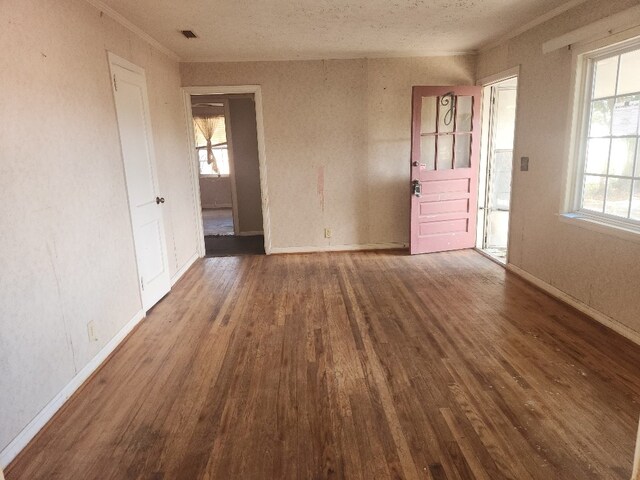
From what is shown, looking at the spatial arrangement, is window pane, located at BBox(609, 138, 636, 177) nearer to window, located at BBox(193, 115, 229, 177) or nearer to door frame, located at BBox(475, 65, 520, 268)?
door frame, located at BBox(475, 65, 520, 268)

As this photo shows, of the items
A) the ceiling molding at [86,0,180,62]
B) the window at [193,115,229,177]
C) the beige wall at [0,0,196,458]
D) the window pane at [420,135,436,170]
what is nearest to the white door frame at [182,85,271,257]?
the ceiling molding at [86,0,180,62]

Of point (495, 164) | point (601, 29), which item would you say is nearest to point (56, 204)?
point (601, 29)

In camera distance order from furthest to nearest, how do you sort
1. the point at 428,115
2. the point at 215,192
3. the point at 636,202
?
the point at 215,192 → the point at 428,115 → the point at 636,202

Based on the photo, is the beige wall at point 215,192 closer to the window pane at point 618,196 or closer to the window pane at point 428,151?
the window pane at point 428,151

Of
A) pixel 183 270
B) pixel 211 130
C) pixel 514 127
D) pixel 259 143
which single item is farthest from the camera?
pixel 211 130

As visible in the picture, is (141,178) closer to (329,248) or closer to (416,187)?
(329,248)

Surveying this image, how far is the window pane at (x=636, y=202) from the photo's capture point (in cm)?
279

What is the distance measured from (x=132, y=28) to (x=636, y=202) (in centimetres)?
416

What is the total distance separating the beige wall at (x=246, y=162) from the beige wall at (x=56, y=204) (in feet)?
9.94

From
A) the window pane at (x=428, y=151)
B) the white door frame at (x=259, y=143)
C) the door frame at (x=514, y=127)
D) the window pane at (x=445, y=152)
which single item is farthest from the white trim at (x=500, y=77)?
the white door frame at (x=259, y=143)

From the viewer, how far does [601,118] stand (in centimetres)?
308

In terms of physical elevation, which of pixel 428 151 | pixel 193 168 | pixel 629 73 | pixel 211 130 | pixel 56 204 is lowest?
pixel 56 204

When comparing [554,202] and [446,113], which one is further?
[446,113]

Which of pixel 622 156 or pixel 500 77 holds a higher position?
pixel 500 77
